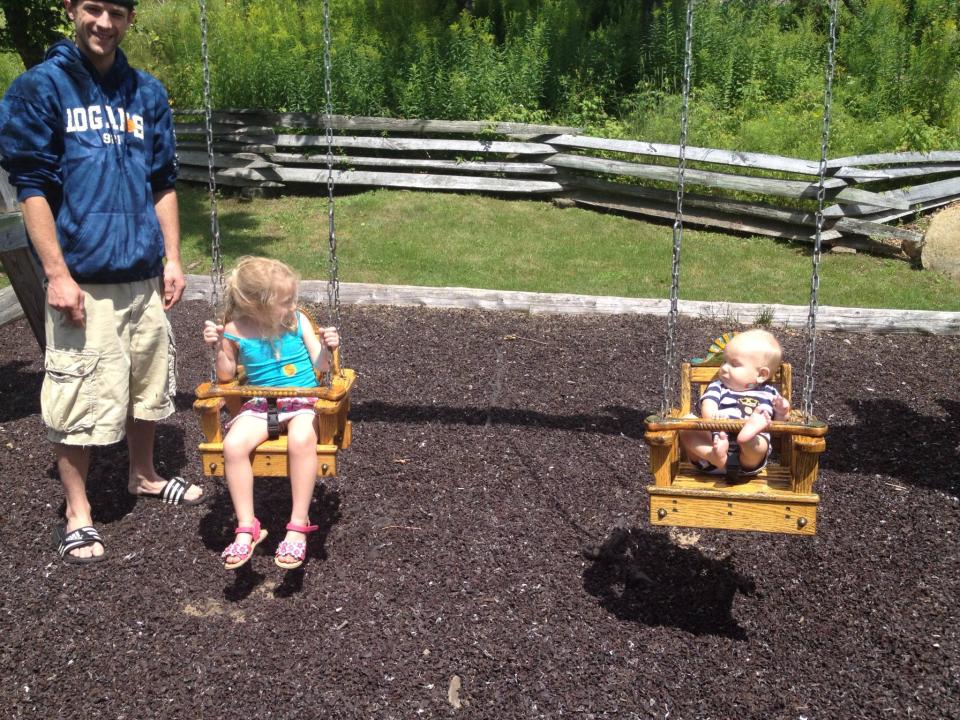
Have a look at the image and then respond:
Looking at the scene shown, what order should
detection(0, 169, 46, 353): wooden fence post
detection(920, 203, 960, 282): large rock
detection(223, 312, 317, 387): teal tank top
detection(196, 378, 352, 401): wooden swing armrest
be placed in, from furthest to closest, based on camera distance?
detection(920, 203, 960, 282): large rock
detection(0, 169, 46, 353): wooden fence post
detection(223, 312, 317, 387): teal tank top
detection(196, 378, 352, 401): wooden swing armrest

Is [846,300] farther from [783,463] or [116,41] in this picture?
[116,41]

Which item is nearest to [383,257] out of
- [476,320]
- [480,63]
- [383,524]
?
[476,320]

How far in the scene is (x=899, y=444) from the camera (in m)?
5.02

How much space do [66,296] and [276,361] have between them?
82cm

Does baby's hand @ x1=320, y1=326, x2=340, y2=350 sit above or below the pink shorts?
above

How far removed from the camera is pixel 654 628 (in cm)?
354

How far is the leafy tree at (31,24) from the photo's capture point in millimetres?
7734

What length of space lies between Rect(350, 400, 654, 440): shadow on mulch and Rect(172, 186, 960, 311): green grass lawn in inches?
117

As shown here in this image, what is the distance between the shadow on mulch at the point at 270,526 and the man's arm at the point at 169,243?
3.33 ft

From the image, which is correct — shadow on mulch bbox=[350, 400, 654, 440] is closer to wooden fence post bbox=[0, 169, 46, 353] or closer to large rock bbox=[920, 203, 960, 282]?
wooden fence post bbox=[0, 169, 46, 353]

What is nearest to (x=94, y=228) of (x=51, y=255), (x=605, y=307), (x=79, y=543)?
(x=51, y=255)

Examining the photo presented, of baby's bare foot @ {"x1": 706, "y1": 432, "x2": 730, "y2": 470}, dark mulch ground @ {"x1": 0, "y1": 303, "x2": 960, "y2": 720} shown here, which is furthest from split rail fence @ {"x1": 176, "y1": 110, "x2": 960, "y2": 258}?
baby's bare foot @ {"x1": 706, "y1": 432, "x2": 730, "y2": 470}

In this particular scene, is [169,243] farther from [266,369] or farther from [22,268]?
[22,268]

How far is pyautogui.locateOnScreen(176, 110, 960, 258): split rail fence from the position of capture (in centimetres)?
930
